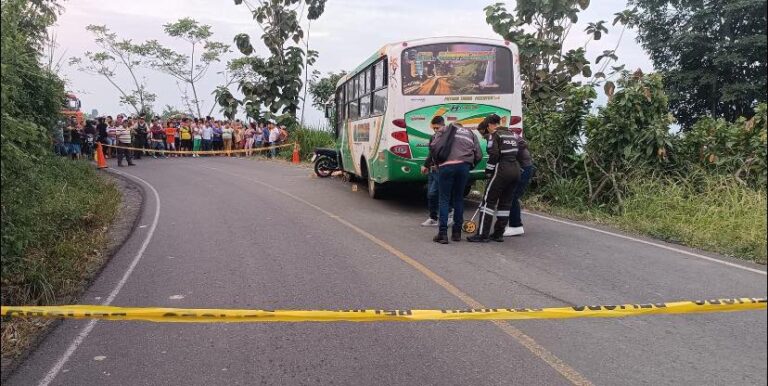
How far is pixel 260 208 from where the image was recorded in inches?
443

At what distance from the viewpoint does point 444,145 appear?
7.91 meters

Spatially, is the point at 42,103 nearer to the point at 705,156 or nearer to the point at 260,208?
the point at 260,208

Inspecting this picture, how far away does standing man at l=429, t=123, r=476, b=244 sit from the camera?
26.0 ft

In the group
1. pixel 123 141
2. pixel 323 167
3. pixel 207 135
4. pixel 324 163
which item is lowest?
pixel 323 167

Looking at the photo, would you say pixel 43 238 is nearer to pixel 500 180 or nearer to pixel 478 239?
pixel 478 239

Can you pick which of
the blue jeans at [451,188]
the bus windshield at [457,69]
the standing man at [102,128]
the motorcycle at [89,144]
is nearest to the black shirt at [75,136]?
the standing man at [102,128]

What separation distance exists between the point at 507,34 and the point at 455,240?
32.1 ft

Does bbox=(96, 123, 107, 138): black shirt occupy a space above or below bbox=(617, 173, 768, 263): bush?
above

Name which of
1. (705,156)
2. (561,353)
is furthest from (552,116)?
(561,353)

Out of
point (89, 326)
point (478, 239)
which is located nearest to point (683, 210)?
point (478, 239)

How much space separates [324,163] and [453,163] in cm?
1069

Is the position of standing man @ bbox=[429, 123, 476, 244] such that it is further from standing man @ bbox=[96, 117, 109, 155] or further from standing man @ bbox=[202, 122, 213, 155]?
standing man @ bbox=[202, 122, 213, 155]

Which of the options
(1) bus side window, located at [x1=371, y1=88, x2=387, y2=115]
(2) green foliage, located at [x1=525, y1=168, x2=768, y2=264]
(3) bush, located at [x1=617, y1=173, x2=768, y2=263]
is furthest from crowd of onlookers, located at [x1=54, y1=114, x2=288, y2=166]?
(3) bush, located at [x1=617, y1=173, x2=768, y2=263]

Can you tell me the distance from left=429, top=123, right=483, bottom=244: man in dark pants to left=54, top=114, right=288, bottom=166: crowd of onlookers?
1823cm
